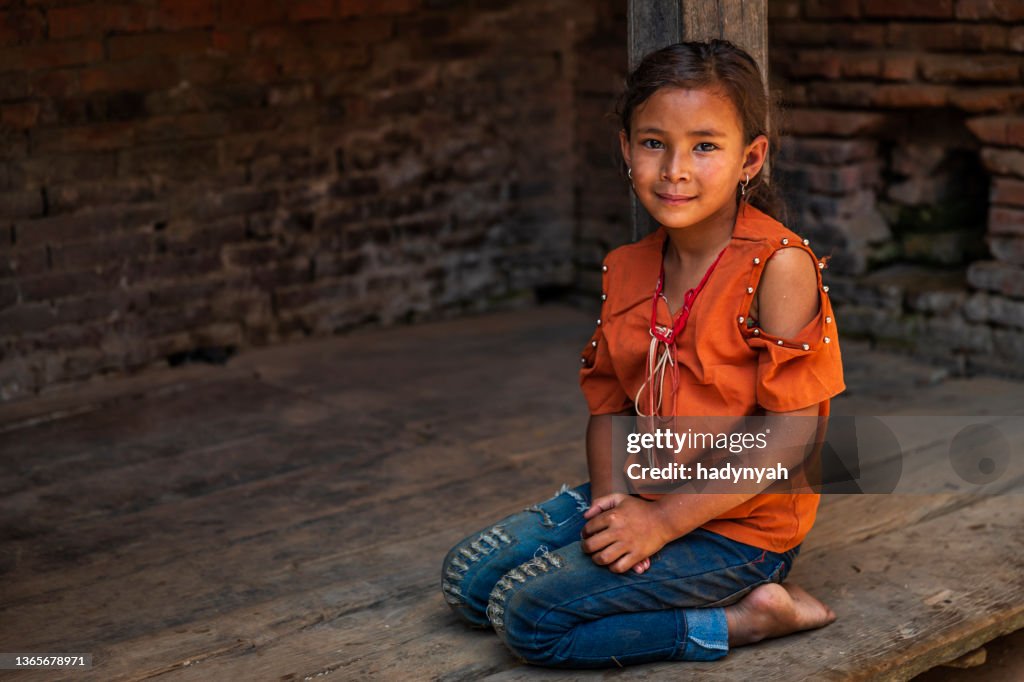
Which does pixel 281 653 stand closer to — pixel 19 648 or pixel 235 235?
pixel 19 648

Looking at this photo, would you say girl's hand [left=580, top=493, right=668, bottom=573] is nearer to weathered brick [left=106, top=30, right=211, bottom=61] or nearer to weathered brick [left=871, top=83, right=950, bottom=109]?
weathered brick [left=871, top=83, right=950, bottom=109]

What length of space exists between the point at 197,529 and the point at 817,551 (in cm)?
136

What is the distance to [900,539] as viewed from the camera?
2.87 meters

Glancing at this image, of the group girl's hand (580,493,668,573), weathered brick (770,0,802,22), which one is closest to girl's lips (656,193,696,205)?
girl's hand (580,493,668,573)

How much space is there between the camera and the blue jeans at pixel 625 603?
229 centimetres

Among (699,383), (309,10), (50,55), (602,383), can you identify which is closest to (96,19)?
(50,55)

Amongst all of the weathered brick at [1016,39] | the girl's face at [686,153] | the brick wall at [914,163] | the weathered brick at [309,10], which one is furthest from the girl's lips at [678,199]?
the weathered brick at [309,10]

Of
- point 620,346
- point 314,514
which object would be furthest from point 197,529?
point 620,346

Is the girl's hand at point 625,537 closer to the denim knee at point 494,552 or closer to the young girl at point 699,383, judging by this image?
the young girl at point 699,383

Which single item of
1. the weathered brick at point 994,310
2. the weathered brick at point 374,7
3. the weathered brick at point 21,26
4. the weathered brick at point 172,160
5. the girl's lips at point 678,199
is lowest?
the weathered brick at point 994,310

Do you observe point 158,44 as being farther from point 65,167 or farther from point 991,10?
point 991,10

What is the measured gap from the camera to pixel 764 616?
7.79 ft

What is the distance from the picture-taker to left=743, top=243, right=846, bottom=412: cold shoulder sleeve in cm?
226

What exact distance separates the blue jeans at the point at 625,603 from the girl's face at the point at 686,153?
571mm
